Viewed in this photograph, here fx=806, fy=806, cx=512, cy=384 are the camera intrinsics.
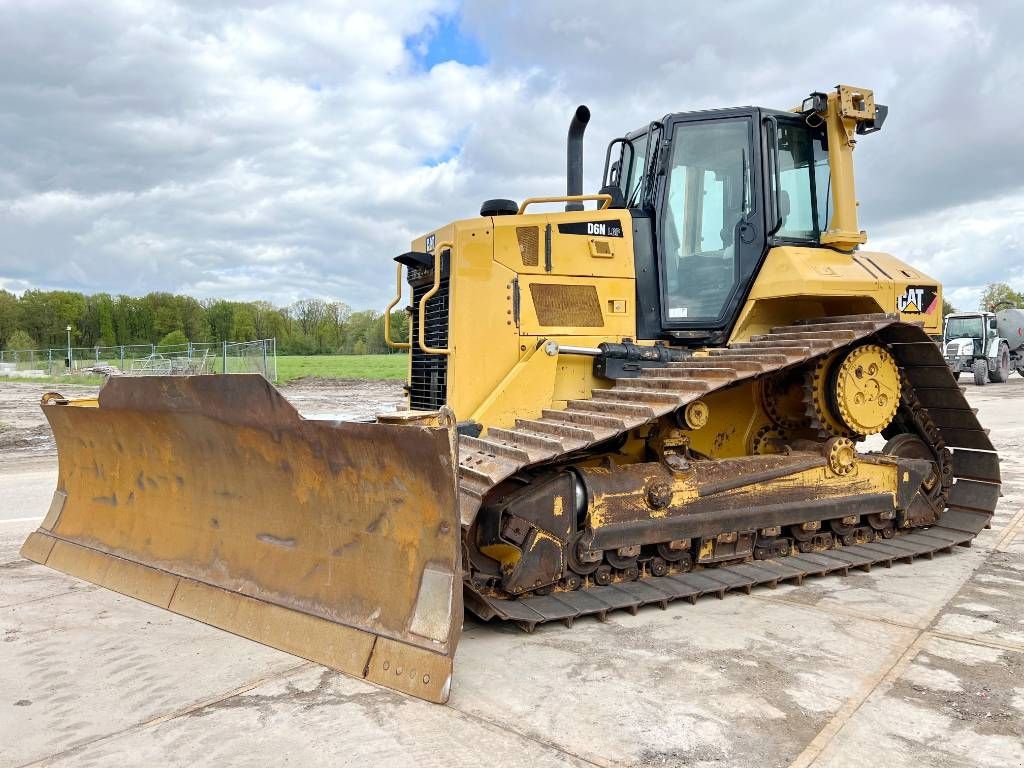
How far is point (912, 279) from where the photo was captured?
19.9 feet

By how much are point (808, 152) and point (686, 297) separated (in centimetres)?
156

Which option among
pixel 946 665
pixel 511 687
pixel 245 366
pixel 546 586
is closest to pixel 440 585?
pixel 511 687

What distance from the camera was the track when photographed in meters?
4.33

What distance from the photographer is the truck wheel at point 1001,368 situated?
85.0 feet

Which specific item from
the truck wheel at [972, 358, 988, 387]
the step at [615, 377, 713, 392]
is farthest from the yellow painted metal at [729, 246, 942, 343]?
the truck wheel at [972, 358, 988, 387]

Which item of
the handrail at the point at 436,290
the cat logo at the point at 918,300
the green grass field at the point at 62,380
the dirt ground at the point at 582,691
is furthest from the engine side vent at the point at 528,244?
the green grass field at the point at 62,380

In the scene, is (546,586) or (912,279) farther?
(912,279)

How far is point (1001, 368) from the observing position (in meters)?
26.0

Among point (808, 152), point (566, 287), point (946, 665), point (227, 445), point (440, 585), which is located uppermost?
point (808, 152)

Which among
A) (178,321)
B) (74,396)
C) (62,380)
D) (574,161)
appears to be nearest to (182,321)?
(178,321)

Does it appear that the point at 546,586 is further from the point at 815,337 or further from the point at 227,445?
the point at 815,337

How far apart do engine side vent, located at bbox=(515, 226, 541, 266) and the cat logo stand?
8.91 feet

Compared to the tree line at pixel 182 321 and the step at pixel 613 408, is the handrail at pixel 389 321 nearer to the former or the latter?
the step at pixel 613 408

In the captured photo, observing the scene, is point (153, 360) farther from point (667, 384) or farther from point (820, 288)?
point (820, 288)
